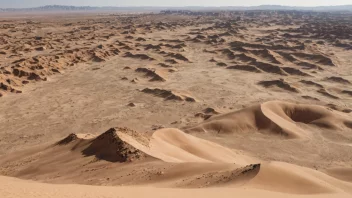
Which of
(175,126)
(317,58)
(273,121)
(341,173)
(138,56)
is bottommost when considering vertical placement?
(175,126)

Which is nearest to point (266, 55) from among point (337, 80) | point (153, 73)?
point (337, 80)

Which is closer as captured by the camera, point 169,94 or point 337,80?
point 169,94

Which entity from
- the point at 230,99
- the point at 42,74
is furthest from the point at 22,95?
the point at 230,99

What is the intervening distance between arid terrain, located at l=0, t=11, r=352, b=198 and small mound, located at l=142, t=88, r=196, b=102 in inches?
4.1

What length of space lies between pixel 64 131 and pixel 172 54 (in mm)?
20570

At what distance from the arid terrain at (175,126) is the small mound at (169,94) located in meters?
0.10

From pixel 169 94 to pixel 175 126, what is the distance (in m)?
4.59

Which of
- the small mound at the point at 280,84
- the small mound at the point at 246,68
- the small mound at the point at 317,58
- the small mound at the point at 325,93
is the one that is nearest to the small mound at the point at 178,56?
the small mound at the point at 246,68

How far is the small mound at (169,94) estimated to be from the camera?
20.4m

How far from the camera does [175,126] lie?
656 inches

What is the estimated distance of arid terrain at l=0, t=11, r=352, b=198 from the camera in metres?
9.09

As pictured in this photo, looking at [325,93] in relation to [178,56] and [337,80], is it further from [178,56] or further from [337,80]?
[178,56]

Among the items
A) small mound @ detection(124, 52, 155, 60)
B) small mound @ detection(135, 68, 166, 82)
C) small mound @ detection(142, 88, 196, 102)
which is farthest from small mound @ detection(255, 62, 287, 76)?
small mound @ detection(142, 88, 196, 102)

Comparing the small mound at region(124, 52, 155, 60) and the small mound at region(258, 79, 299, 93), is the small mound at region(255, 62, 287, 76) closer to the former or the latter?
the small mound at region(258, 79, 299, 93)
